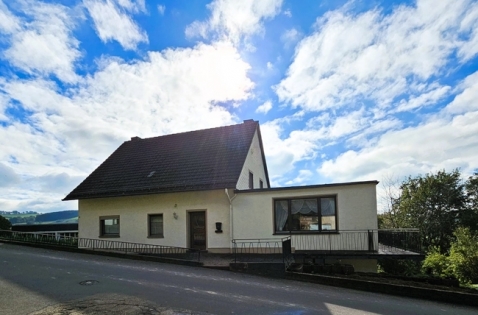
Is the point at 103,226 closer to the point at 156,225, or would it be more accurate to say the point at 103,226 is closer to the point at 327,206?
the point at 156,225

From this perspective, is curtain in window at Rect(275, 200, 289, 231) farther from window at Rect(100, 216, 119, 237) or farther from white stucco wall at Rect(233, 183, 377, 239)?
window at Rect(100, 216, 119, 237)

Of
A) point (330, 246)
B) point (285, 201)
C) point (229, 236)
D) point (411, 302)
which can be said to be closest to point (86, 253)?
point (229, 236)

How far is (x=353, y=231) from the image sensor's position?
12320 mm

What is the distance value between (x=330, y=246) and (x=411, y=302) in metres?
4.84

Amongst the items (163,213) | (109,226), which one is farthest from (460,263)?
(109,226)

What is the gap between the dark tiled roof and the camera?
14.9 meters

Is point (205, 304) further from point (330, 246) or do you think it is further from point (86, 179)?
point (86, 179)

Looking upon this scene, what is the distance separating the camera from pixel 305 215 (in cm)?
1319

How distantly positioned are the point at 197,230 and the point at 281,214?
160 inches

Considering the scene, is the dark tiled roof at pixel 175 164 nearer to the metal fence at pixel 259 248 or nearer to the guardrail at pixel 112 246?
the guardrail at pixel 112 246

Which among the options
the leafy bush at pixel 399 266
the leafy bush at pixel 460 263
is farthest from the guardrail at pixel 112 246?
the leafy bush at pixel 460 263

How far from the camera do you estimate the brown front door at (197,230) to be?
14656 millimetres

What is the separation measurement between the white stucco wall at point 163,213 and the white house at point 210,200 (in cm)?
5

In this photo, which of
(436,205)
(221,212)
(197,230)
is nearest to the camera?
(221,212)
